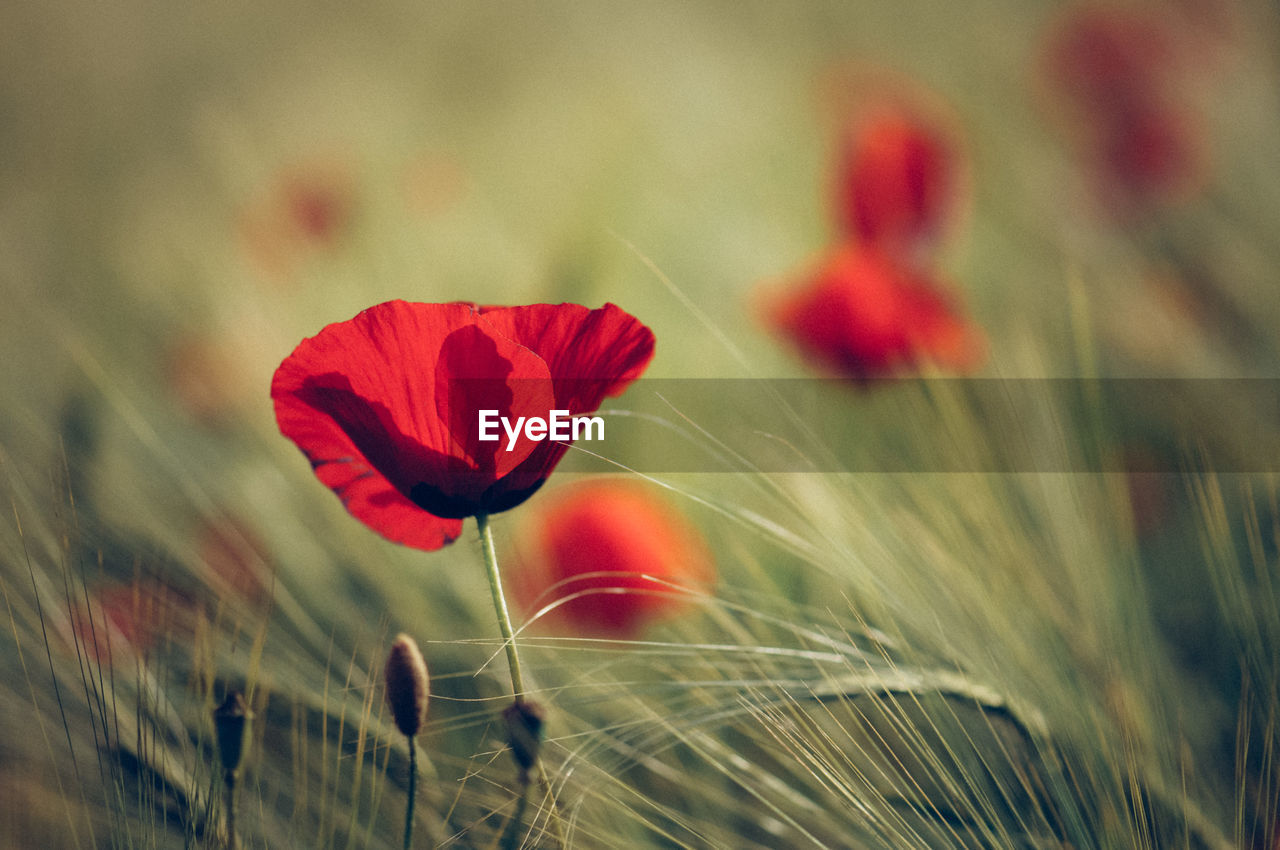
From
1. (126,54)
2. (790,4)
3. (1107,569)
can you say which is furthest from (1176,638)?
(126,54)

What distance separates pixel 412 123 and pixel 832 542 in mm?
718

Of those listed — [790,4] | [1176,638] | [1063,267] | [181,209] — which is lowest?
[1176,638]

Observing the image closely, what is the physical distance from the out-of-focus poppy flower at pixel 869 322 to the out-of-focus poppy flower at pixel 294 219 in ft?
1.01

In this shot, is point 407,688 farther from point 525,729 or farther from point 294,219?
point 294,219

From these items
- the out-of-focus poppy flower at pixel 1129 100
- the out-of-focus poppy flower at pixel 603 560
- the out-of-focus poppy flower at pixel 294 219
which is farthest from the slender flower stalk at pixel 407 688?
the out-of-focus poppy flower at pixel 1129 100

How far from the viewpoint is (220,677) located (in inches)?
9.2

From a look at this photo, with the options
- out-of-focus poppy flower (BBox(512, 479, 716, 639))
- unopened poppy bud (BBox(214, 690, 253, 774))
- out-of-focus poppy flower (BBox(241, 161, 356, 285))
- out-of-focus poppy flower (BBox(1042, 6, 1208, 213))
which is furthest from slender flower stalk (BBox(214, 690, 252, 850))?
out-of-focus poppy flower (BBox(1042, 6, 1208, 213))

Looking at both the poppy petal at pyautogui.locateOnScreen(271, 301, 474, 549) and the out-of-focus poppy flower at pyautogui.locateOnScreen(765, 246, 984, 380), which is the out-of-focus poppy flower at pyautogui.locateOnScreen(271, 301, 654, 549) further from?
the out-of-focus poppy flower at pyautogui.locateOnScreen(765, 246, 984, 380)

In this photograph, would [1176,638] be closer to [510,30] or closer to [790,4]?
[790,4]

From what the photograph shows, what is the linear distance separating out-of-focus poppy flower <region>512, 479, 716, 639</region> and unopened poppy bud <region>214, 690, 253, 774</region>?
108 mm

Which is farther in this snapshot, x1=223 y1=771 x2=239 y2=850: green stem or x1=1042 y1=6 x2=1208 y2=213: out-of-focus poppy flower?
x1=1042 y1=6 x2=1208 y2=213: out-of-focus poppy flower

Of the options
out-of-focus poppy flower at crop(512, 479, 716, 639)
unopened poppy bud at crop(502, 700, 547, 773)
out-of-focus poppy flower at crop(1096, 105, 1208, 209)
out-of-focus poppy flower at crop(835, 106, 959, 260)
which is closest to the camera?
unopened poppy bud at crop(502, 700, 547, 773)

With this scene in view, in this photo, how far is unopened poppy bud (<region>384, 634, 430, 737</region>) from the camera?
0.43ft

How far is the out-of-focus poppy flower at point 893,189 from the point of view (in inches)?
14.7
